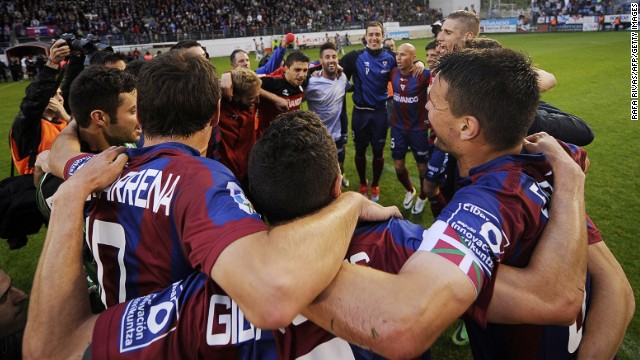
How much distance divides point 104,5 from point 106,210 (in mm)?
41416

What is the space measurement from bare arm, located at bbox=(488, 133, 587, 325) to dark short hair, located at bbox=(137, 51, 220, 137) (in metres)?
→ 1.43

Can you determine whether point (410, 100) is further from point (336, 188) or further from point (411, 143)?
point (336, 188)

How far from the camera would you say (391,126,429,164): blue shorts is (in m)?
5.94

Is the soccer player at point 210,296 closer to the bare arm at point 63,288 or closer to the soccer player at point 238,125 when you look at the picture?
the bare arm at point 63,288

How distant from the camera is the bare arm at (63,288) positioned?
1.30 meters

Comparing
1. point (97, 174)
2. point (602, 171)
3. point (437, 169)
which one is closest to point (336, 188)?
point (97, 174)

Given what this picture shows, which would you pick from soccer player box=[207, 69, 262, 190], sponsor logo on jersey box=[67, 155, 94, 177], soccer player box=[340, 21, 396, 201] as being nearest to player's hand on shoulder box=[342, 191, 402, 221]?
sponsor logo on jersey box=[67, 155, 94, 177]

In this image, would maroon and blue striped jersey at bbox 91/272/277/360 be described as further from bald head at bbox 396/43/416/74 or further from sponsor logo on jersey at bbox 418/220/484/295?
bald head at bbox 396/43/416/74

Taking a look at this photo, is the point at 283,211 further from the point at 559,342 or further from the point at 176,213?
the point at 559,342

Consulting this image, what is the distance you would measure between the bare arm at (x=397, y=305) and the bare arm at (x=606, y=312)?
82 cm

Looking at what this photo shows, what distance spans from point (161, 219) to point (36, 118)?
300 cm

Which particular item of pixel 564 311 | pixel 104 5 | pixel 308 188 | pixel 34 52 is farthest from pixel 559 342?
pixel 104 5

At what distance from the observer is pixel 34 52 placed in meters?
25.0

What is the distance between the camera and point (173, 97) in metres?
1.72
